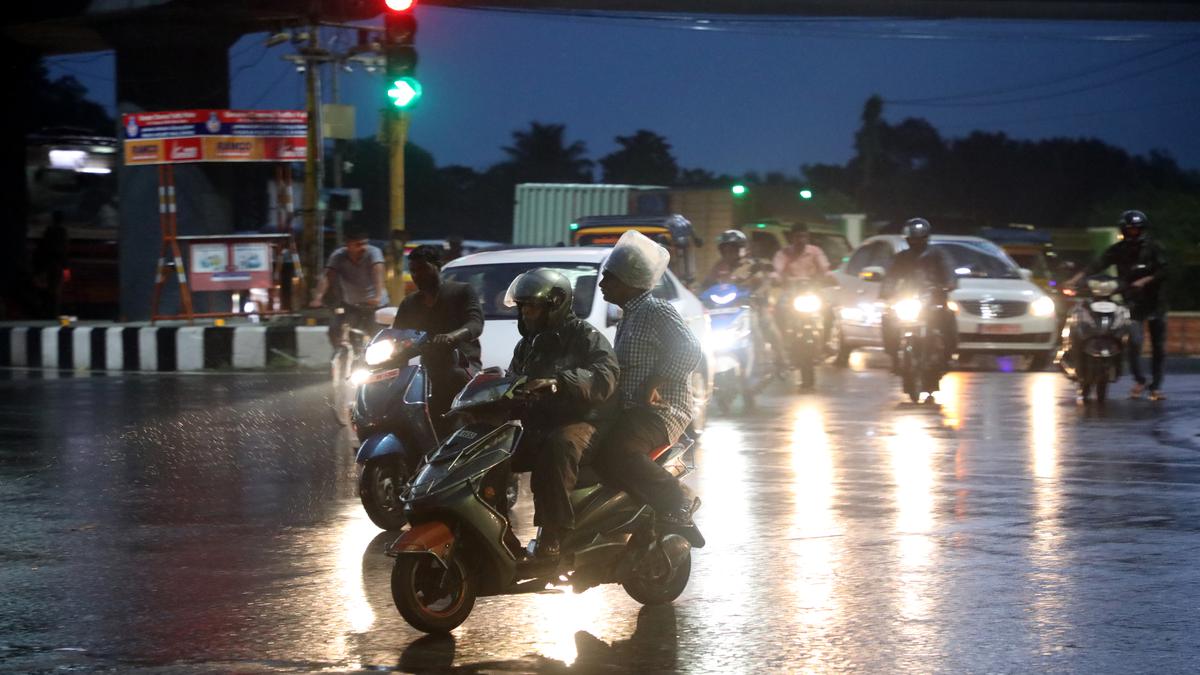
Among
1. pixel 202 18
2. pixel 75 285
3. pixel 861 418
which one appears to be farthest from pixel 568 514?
pixel 75 285

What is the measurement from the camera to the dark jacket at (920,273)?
1533cm

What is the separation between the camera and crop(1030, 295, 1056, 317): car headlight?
19891 mm

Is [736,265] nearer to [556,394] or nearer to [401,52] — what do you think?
[401,52]

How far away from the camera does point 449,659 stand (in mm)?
5961

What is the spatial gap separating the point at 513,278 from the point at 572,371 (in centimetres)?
656

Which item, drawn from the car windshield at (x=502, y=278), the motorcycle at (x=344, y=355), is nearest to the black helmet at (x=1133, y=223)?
the car windshield at (x=502, y=278)

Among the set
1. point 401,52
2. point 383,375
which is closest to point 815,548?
point 383,375

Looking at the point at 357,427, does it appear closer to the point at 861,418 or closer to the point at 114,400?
the point at 861,418

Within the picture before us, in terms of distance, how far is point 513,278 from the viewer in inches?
506

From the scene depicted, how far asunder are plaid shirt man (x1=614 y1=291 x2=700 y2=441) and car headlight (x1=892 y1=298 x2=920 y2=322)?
30.1 ft

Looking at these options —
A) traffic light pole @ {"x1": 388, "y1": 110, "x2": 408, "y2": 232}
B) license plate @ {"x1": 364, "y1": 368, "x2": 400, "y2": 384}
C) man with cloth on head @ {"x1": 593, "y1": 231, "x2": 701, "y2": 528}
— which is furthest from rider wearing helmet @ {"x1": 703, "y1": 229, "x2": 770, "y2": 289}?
man with cloth on head @ {"x1": 593, "y1": 231, "x2": 701, "y2": 528}

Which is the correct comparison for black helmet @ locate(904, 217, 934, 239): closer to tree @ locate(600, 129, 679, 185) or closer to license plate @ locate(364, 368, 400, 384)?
license plate @ locate(364, 368, 400, 384)

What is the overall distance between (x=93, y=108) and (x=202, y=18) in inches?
2063

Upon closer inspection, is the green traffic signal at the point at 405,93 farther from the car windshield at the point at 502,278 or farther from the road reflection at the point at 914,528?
the road reflection at the point at 914,528
